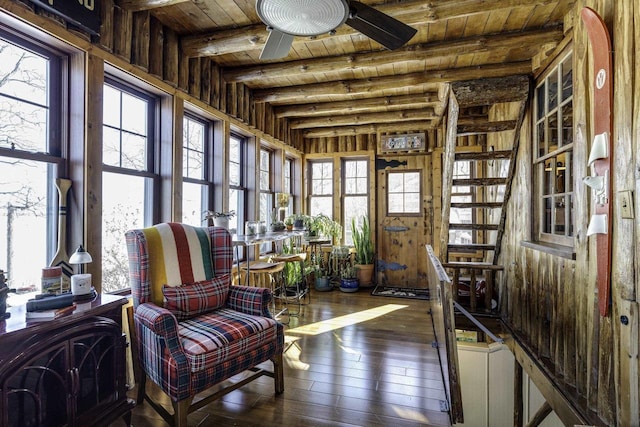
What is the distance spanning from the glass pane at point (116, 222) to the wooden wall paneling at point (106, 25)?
2.95 feet

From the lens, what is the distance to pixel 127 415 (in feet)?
6.21

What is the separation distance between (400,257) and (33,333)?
5.06 metres

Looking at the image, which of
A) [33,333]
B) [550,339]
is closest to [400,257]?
[550,339]

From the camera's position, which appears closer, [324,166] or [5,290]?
[5,290]

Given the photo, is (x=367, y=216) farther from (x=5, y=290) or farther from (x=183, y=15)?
(x=5, y=290)

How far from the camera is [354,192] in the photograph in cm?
602

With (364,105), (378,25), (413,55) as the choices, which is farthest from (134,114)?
(364,105)

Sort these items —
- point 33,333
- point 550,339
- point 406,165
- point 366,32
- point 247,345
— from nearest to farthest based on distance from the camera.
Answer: point 33,333
point 366,32
point 247,345
point 550,339
point 406,165

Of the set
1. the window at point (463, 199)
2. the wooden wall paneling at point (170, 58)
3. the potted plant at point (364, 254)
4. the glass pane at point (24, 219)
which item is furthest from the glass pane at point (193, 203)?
the window at point (463, 199)

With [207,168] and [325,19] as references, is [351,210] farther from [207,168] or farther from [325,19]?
[325,19]

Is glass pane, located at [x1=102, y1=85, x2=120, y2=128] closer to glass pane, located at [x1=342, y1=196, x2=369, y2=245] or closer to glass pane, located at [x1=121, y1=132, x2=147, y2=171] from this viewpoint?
glass pane, located at [x1=121, y1=132, x2=147, y2=171]

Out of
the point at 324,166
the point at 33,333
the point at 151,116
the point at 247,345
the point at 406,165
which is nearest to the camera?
the point at 33,333

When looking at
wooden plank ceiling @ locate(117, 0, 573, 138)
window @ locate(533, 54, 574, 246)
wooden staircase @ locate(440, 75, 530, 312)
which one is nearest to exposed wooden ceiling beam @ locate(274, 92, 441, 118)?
wooden plank ceiling @ locate(117, 0, 573, 138)

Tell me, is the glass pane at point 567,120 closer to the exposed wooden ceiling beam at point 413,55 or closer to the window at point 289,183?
the exposed wooden ceiling beam at point 413,55
